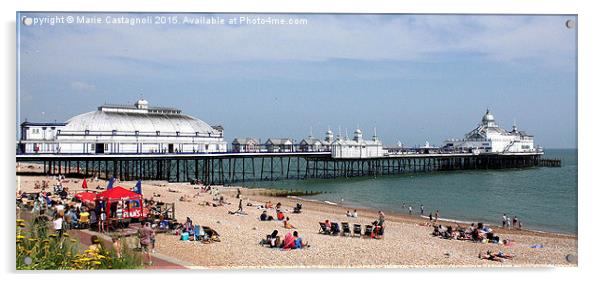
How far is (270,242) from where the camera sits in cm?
1141

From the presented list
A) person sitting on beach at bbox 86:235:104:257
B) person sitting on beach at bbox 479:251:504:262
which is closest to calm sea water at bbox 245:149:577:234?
person sitting on beach at bbox 479:251:504:262

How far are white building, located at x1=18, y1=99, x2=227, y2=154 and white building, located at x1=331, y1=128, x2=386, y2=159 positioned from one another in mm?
14227

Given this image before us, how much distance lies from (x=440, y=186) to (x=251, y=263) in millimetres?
25481

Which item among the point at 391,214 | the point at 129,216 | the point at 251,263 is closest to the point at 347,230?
the point at 251,263

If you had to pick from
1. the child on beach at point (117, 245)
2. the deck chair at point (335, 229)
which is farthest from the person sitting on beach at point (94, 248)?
the deck chair at point (335, 229)

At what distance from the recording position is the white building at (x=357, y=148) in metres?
40.5

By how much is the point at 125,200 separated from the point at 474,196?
Answer: 19.7 m

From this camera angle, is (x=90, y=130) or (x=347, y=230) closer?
(x=347, y=230)

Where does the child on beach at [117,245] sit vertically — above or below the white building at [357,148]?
below

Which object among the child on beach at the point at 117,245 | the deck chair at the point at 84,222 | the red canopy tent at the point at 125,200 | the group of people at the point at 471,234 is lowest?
the group of people at the point at 471,234

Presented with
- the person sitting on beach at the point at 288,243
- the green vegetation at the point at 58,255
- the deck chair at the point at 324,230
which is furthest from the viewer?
the deck chair at the point at 324,230

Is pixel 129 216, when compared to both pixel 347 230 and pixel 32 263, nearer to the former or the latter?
pixel 32 263

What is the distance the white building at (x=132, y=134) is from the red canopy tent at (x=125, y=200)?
10.0 metres

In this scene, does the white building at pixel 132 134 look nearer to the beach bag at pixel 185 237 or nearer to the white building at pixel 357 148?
the beach bag at pixel 185 237
